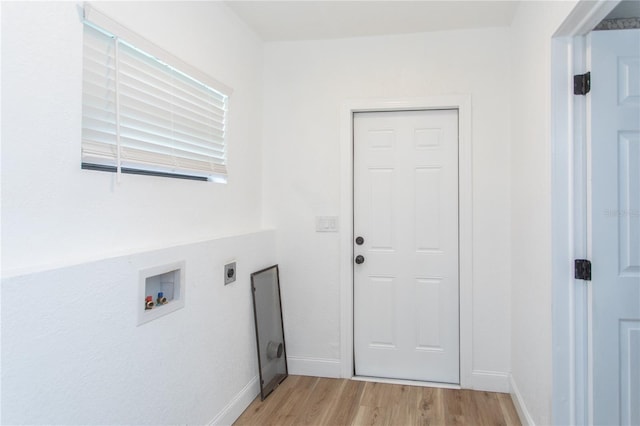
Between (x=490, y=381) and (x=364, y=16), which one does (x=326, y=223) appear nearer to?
(x=364, y=16)

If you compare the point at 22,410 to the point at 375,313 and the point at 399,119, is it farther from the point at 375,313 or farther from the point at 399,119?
the point at 399,119

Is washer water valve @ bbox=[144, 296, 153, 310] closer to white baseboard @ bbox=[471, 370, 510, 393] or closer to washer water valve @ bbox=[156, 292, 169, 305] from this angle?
washer water valve @ bbox=[156, 292, 169, 305]

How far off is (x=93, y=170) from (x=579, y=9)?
6.36ft

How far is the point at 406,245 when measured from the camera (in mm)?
2824

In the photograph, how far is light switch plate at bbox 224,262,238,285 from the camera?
7.23 ft

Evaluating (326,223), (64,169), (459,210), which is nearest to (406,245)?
(459,210)

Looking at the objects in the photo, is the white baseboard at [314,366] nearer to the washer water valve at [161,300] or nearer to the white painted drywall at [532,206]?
the white painted drywall at [532,206]

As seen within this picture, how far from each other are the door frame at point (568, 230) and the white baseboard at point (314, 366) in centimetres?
150

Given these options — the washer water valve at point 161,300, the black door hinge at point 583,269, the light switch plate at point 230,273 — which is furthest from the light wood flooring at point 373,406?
the black door hinge at point 583,269

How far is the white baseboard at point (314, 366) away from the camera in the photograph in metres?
2.87

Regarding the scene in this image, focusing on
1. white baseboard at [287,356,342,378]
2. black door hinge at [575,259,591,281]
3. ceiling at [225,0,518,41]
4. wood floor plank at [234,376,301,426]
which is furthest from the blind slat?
black door hinge at [575,259,591,281]

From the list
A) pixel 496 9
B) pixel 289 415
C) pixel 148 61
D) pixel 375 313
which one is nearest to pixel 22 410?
pixel 148 61

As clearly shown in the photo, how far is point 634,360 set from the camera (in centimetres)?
165

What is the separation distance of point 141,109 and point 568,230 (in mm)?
A: 1972
